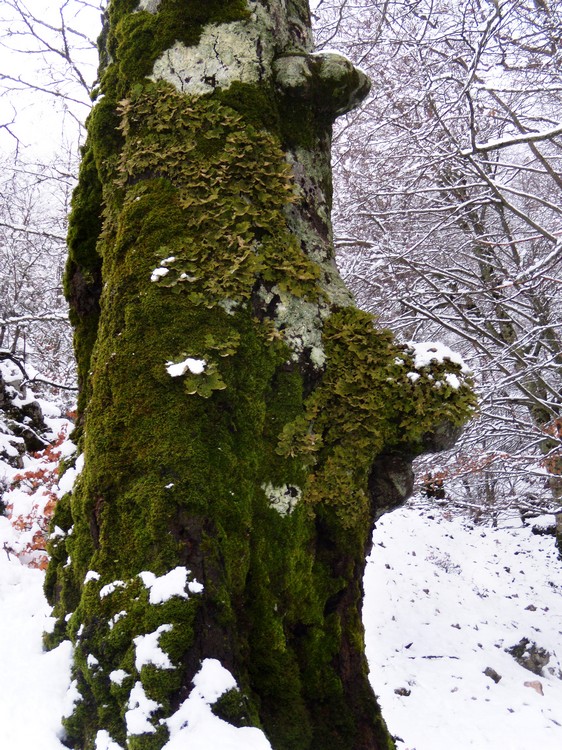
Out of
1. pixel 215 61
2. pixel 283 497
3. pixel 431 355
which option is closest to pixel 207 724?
pixel 283 497

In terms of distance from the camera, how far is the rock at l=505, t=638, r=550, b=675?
6.43 metres

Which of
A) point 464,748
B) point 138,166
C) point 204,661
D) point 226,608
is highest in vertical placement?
point 138,166

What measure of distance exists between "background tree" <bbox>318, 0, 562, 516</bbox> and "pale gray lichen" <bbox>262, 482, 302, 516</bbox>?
337cm

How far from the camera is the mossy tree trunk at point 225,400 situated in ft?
5.51

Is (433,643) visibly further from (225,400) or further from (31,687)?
(225,400)

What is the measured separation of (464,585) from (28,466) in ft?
22.3

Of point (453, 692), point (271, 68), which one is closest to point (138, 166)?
point (271, 68)

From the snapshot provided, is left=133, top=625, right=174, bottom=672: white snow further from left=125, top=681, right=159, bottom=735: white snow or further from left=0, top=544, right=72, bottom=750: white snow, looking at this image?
left=0, top=544, right=72, bottom=750: white snow

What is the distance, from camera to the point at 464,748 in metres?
4.38

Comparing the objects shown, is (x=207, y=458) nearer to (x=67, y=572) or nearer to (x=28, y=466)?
(x=67, y=572)

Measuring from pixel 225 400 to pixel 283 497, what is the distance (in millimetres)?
423

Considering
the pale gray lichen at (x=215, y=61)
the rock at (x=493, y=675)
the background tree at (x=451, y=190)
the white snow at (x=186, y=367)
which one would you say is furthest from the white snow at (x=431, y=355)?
the rock at (x=493, y=675)

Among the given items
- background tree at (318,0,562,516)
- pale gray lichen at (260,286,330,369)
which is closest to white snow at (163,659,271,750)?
pale gray lichen at (260,286,330,369)

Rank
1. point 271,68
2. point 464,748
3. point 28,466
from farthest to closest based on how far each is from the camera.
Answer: point 28,466
point 464,748
point 271,68
